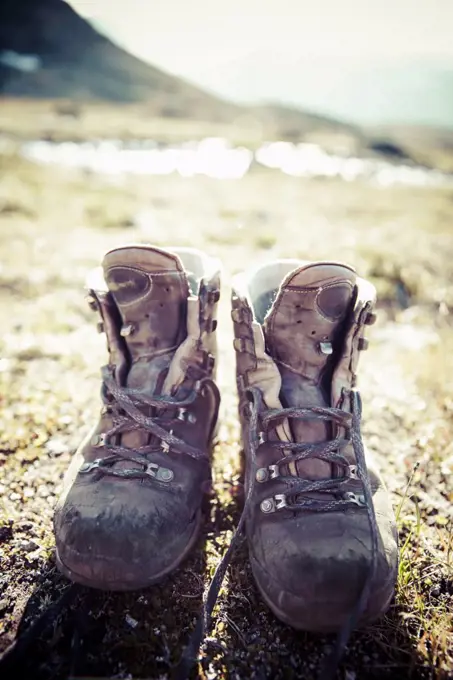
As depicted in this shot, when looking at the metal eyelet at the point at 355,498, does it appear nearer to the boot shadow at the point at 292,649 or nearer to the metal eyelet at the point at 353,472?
the metal eyelet at the point at 353,472

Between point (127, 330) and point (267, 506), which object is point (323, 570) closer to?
point (267, 506)

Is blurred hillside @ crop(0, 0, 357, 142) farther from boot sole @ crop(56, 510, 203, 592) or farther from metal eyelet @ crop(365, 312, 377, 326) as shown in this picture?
boot sole @ crop(56, 510, 203, 592)

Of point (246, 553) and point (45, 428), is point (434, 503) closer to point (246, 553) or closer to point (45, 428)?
point (246, 553)

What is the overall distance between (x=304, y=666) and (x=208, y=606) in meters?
0.50

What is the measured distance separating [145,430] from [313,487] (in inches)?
38.3

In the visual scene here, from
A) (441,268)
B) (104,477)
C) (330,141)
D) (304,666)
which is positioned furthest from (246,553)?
(330,141)

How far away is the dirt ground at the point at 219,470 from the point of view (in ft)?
7.49

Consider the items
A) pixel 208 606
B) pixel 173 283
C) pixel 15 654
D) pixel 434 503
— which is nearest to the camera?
pixel 15 654

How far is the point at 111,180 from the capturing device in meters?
19.3

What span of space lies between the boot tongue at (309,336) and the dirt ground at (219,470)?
2.24ft

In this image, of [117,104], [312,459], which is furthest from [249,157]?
[117,104]

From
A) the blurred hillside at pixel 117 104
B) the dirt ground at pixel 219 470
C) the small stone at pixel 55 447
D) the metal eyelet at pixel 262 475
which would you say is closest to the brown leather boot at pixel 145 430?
the dirt ground at pixel 219 470

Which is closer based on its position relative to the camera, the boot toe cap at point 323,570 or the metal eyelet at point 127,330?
the boot toe cap at point 323,570

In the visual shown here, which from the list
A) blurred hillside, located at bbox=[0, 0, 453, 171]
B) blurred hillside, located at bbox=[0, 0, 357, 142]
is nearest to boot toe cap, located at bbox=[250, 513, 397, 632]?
blurred hillside, located at bbox=[0, 0, 453, 171]
